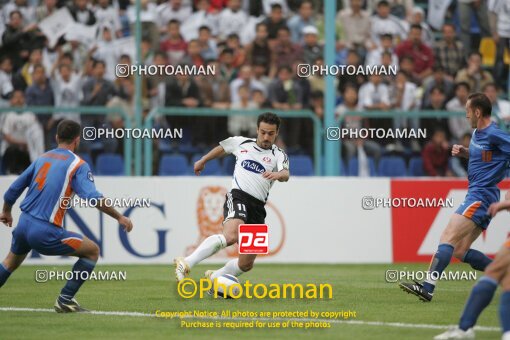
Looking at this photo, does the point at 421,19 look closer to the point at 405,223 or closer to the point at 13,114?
the point at 405,223

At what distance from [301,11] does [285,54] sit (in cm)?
137

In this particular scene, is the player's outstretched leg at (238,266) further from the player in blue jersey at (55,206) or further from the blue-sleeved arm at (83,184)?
the blue-sleeved arm at (83,184)

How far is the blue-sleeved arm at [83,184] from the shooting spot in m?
10.1

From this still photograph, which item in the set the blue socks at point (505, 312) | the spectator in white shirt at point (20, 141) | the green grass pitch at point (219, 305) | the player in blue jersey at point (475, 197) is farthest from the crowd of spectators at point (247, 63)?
the blue socks at point (505, 312)

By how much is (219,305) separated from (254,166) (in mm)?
1877

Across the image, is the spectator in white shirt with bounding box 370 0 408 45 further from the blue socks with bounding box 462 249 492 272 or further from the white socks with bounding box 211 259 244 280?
the white socks with bounding box 211 259 244 280

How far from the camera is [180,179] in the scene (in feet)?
54.7

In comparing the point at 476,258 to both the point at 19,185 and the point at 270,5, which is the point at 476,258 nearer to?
the point at 19,185

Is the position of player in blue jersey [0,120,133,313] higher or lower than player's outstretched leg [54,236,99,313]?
higher

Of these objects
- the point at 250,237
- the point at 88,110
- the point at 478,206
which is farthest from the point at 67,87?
the point at 478,206

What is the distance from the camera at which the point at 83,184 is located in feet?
33.5

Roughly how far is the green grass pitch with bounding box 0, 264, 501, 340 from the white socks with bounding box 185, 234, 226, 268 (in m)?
0.47

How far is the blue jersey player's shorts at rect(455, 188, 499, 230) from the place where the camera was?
11.5 meters

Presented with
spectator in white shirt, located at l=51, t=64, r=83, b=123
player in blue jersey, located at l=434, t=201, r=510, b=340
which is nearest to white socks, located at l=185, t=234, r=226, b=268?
player in blue jersey, located at l=434, t=201, r=510, b=340
